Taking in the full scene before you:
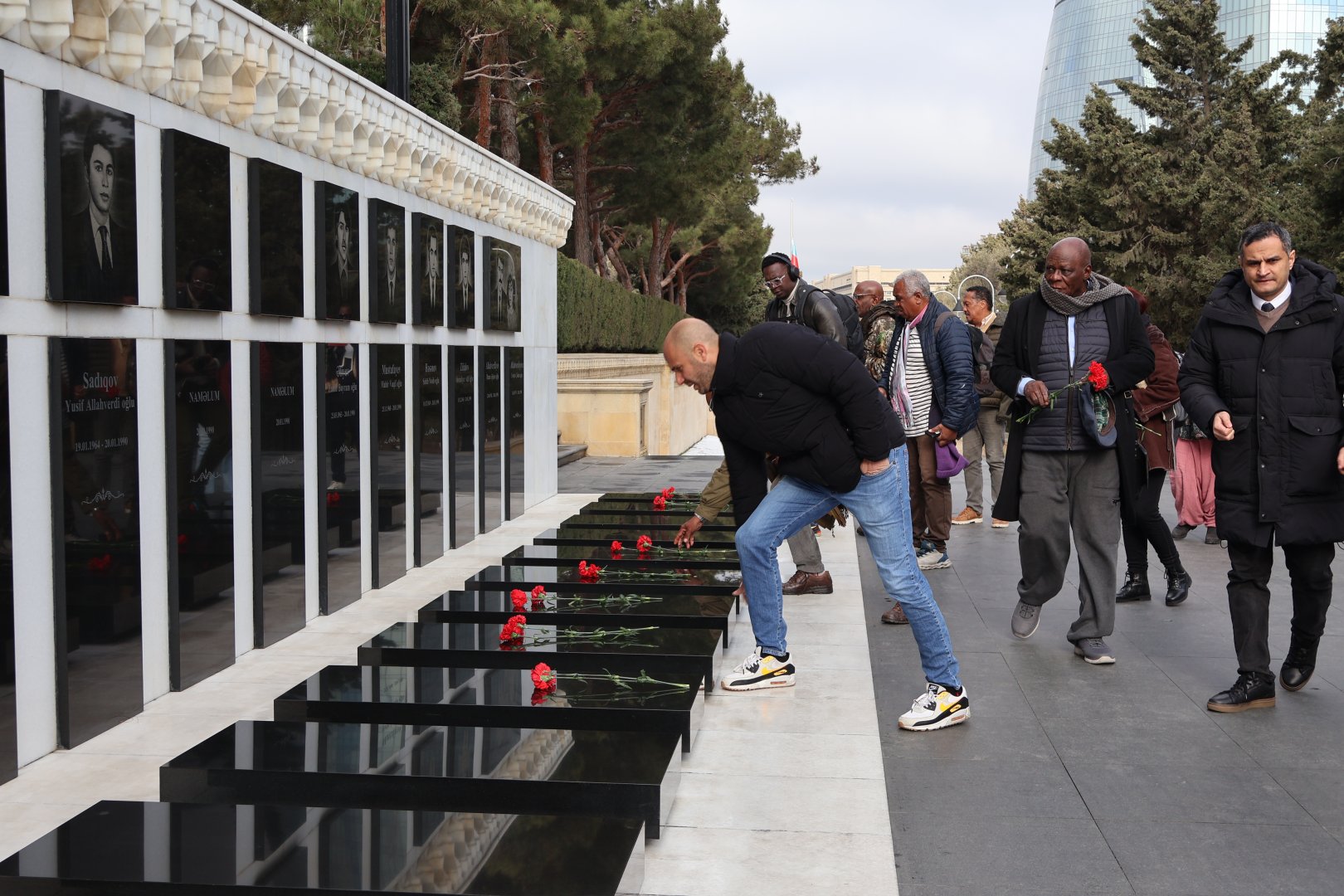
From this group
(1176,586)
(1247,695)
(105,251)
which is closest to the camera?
(105,251)

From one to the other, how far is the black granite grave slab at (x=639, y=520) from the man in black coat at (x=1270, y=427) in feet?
12.1

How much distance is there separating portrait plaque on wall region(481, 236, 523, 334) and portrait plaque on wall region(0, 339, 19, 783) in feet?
20.1

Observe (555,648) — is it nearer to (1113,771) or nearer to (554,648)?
(554,648)

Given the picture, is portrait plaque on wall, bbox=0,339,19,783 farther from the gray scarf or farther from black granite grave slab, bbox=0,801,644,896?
the gray scarf

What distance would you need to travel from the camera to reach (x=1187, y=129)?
46656 mm

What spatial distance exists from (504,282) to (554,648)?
585 centimetres

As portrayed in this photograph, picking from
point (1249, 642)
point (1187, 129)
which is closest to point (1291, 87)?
point (1187, 129)

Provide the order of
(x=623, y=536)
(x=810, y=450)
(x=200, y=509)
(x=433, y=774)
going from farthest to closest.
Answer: (x=623, y=536) < (x=200, y=509) < (x=810, y=450) < (x=433, y=774)

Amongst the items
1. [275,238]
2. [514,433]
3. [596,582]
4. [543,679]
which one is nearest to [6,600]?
[543,679]

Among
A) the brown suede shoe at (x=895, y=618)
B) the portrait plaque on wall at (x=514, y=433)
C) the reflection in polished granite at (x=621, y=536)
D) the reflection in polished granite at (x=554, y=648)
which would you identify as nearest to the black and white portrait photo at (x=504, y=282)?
the portrait plaque on wall at (x=514, y=433)

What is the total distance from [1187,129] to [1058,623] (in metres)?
43.7

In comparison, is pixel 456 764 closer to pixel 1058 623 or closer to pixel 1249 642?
pixel 1249 642

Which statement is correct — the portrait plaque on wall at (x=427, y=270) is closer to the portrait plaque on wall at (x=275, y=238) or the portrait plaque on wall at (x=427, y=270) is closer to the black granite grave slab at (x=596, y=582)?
the portrait plaque on wall at (x=275, y=238)

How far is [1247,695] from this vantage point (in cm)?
565
